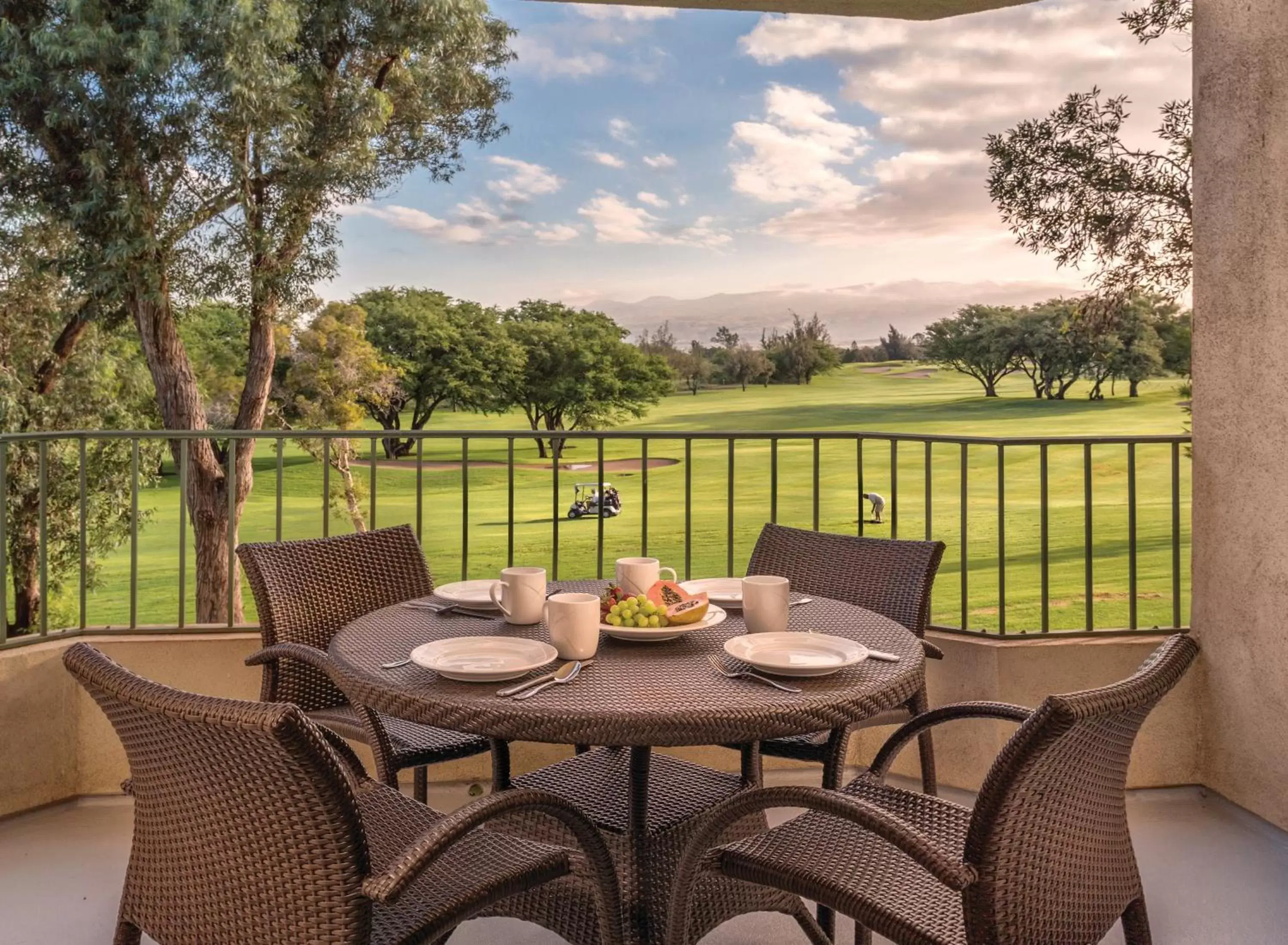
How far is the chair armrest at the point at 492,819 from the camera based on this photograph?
124 centimetres

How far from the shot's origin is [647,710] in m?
1.42

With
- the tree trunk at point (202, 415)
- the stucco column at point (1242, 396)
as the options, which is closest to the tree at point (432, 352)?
the tree trunk at point (202, 415)

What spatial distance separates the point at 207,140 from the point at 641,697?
32.2 ft

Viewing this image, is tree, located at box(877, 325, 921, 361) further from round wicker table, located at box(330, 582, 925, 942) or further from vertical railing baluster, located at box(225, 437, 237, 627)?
round wicker table, located at box(330, 582, 925, 942)

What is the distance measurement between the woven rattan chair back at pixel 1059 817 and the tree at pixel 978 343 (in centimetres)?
1311

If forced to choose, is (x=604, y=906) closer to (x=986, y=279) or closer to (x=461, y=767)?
(x=461, y=767)

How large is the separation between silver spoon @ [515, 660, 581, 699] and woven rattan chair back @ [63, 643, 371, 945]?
13.0 inches

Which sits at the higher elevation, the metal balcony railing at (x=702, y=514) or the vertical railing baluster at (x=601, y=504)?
the vertical railing baluster at (x=601, y=504)

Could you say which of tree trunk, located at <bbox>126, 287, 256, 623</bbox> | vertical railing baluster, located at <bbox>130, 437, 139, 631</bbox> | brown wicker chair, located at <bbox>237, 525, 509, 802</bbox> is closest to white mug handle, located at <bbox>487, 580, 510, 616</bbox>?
brown wicker chair, located at <bbox>237, 525, 509, 802</bbox>

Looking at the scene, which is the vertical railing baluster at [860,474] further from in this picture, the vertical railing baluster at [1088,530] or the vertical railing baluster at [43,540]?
the vertical railing baluster at [43,540]

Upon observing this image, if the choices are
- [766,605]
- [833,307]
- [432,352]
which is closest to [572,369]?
[432,352]

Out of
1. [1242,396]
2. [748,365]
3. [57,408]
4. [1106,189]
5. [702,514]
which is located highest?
[1106,189]

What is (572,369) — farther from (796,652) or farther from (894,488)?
(796,652)

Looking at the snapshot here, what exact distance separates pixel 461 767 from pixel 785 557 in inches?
53.0
